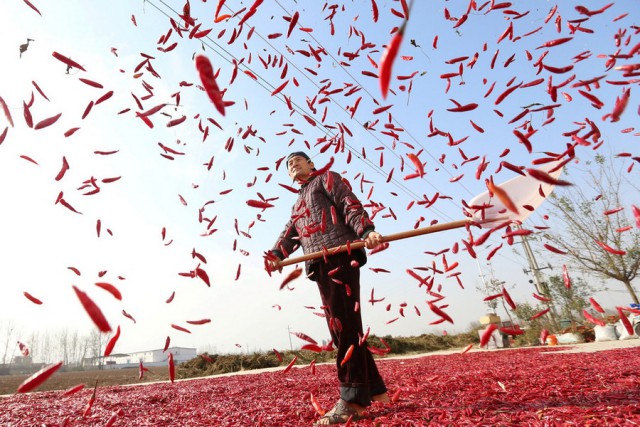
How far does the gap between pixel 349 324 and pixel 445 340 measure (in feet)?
66.4

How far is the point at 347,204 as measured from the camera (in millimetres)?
3898

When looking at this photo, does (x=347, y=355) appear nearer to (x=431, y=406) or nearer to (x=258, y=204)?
(x=431, y=406)

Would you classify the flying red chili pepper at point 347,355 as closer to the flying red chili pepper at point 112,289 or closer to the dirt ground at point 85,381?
the flying red chili pepper at point 112,289

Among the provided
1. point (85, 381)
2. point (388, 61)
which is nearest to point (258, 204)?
point (388, 61)

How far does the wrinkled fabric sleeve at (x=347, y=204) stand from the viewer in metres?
3.68

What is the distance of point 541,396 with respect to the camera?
11.3 feet

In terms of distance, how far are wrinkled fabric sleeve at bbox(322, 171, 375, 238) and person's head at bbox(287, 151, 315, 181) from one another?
0.34 m

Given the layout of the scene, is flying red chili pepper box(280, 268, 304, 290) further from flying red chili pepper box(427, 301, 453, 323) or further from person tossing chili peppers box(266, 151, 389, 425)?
flying red chili pepper box(427, 301, 453, 323)

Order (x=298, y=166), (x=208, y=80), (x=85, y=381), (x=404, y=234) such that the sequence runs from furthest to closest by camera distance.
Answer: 1. (x=85, y=381)
2. (x=298, y=166)
3. (x=404, y=234)
4. (x=208, y=80)

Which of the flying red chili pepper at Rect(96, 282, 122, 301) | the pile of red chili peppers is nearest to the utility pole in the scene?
the pile of red chili peppers

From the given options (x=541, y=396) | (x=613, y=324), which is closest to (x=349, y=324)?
(x=541, y=396)

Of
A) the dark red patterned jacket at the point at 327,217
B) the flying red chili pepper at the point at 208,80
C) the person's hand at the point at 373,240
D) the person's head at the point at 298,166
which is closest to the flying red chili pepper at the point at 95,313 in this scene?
the flying red chili pepper at the point at 208,80

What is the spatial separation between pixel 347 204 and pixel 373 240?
0.60m

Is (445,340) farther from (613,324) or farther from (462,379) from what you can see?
(462,379)
